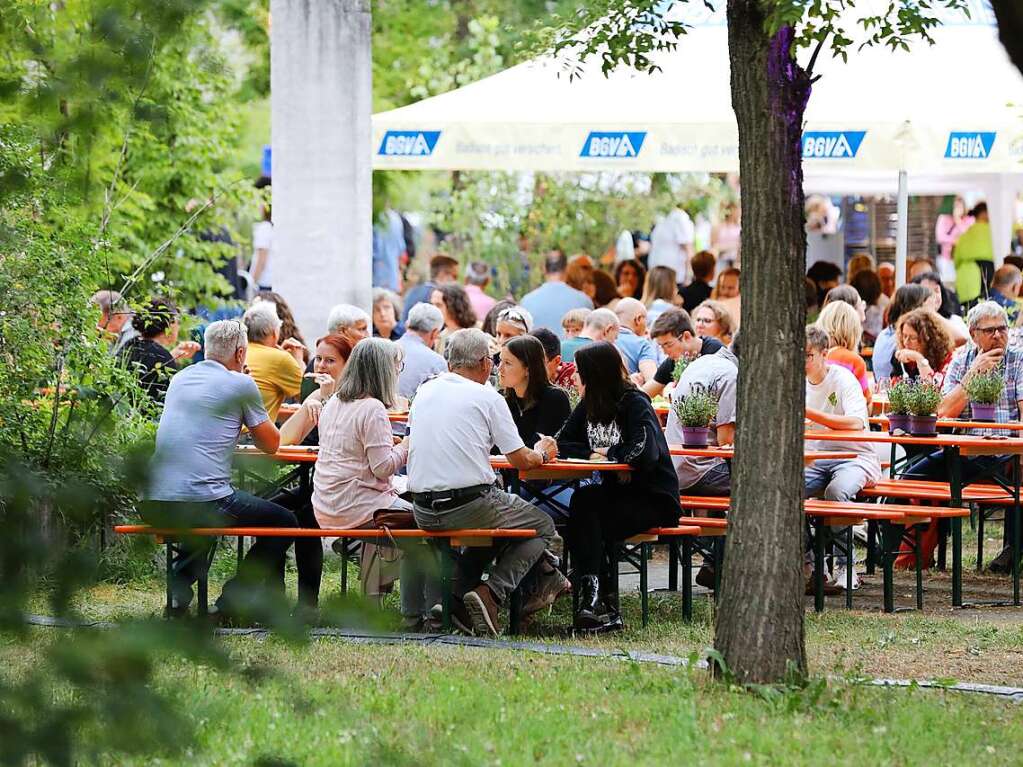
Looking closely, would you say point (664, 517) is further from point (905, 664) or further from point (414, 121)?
point (414, 121)

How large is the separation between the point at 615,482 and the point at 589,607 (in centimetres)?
66

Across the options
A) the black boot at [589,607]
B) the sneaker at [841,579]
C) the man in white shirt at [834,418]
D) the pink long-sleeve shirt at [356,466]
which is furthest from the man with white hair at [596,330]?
the pink long-sleeve shirt at [356,466]

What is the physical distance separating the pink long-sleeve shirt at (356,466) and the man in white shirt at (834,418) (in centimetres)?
281

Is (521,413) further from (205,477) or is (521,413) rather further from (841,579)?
(205,477)

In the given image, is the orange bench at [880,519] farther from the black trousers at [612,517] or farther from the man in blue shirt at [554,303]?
the man in blue shirt at [554,303]

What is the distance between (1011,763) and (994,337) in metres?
5.14

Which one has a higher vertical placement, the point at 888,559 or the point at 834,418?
the point at 834,418

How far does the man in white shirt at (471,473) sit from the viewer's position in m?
7.92

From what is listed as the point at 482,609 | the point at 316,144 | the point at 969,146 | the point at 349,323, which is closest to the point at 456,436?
the point at 482,609

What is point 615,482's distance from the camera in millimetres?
8453

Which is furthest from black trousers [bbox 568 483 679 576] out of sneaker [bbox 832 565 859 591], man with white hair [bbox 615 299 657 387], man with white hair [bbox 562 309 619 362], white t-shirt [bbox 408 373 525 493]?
man with white hair [bbox 615 299 657 387]

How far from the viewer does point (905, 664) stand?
7293mm

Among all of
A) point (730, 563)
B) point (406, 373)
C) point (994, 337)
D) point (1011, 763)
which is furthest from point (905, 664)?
point (406, 373)

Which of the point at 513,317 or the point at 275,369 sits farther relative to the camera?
the point at 513,317
